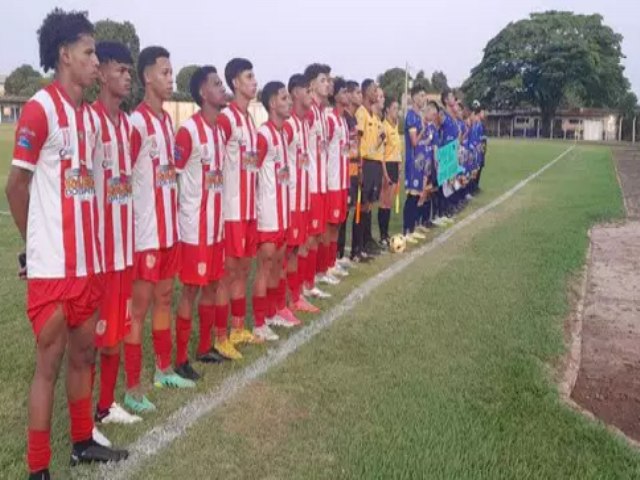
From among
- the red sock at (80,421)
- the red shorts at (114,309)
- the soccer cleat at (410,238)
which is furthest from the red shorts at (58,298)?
the soccer cleat at (410,238)

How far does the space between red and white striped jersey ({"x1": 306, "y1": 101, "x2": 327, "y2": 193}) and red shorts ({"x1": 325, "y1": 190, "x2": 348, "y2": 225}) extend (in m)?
0.30

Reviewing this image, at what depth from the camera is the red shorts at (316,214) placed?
269 inches

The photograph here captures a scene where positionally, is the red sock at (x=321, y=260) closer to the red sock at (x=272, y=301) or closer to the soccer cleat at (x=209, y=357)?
the red sock at (x=272, y=301)

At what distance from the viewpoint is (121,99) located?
3.93m

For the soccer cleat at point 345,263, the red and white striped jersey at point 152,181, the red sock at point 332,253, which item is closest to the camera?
the red and white striped jersey at point 152,181

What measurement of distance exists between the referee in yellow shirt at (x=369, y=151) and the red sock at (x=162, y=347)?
14.8 ft

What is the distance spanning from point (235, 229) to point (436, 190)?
736 cm

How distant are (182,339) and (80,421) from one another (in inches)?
52.4

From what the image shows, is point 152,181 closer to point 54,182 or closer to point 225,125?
point 225,125

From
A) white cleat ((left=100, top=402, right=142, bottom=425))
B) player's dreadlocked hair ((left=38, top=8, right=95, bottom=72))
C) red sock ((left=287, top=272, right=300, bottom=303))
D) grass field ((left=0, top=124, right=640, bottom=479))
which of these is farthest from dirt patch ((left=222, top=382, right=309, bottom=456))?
player's dreadlocked hair ((left=38, top=8, right=95, bottom=72))

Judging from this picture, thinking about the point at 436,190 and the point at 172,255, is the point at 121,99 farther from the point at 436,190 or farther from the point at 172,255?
the point at 436,190

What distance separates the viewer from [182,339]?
4793mm

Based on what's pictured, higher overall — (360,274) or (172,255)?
(172,255)

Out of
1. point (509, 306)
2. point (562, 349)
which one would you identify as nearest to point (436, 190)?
point (509, 306)
